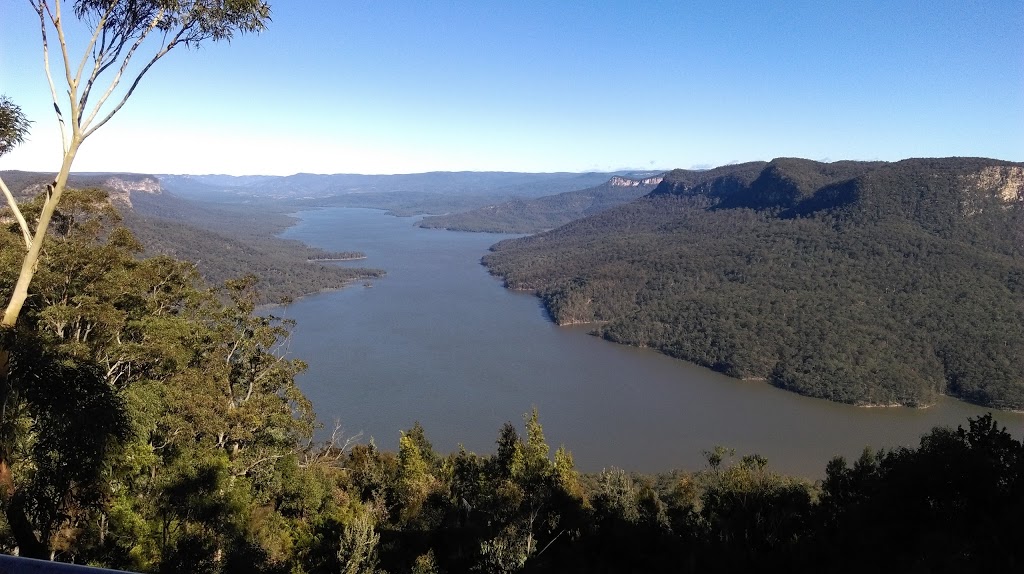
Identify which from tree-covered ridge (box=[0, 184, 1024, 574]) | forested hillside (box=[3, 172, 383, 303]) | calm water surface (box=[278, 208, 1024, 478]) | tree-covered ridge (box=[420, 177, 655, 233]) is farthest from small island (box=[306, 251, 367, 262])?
tree-covered ridge (box=[0, 184, 1024, 574])

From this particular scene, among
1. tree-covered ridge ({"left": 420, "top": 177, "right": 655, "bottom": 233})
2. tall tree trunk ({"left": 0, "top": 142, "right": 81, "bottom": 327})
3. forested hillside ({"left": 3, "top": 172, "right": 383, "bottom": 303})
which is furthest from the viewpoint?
tree-covered ridge ({"left": 420, "top": 177, "right": 655, "bottom": 233})

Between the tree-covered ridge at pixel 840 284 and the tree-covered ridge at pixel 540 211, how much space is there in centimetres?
6572

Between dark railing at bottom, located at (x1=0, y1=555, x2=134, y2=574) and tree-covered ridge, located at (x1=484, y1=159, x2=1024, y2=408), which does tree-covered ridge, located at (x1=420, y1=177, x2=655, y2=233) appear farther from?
dark railing at bottom, located at (x1=0, y1=555, x2=134, y2=574)

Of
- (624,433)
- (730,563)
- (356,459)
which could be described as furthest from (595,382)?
(730,563)

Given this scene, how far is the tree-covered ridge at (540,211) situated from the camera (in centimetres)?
14938

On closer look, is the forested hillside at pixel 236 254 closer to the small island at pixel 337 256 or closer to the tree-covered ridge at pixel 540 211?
the small island at pixel 337 256

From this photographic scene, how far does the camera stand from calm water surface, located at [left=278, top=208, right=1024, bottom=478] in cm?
3027

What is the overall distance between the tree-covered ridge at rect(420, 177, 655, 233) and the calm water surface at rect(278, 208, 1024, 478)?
9073 centimetres

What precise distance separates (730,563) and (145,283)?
36.0ft

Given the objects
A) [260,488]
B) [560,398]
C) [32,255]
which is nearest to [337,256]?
[560,398]

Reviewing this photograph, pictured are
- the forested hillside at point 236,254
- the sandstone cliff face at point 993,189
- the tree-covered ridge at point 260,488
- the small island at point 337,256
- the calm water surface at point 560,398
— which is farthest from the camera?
the small island at point 337,256

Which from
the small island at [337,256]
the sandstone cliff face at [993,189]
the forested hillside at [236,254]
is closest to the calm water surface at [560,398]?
the forested hillside at [236,254]

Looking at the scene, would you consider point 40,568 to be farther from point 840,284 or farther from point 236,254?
point 236,254

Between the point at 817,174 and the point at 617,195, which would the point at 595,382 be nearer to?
the point at 817,174
